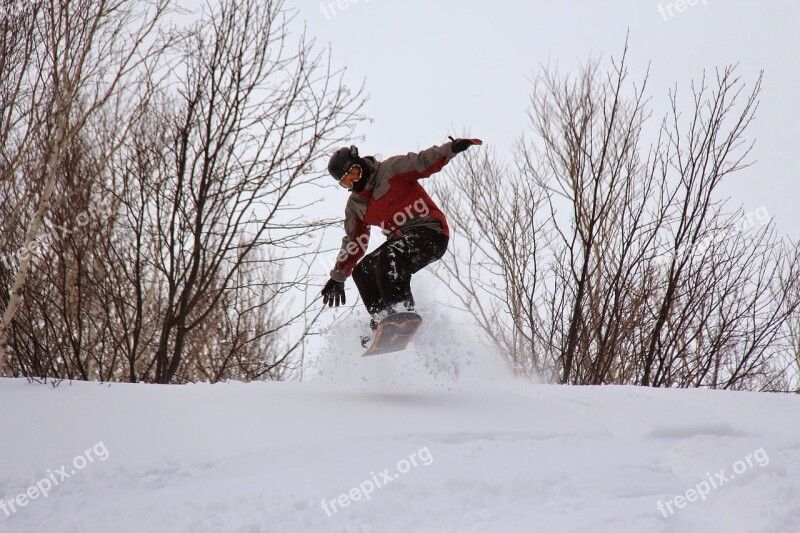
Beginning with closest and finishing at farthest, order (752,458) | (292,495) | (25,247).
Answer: (292,495) → (752,458) → (25,247)

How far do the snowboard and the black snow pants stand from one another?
4.5 inches

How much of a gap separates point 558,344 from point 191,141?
16.5ft

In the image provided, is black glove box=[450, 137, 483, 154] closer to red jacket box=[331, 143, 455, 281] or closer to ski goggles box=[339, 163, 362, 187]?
red jacket box=[331, 143, 455, 281]

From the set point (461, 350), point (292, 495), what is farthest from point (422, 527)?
point (461, 350)

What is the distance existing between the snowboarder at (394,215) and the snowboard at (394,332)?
0.10 m

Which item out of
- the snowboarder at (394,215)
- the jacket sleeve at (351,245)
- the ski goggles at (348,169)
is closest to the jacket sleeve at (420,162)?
the snowboarder at (394,215)

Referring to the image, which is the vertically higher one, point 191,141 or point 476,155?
point 476,155

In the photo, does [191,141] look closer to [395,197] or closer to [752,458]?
[395,197]

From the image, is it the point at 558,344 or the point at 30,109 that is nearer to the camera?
the point at 30,109

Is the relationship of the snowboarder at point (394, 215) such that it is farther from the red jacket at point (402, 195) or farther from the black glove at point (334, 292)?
the black glove at point (334, 292)

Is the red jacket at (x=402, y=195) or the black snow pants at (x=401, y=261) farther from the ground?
the red jacket at (x=402, y=195)

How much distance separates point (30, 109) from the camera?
4805 millimetres

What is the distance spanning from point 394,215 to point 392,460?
1932 mm

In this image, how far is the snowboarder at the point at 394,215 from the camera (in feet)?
10.7
